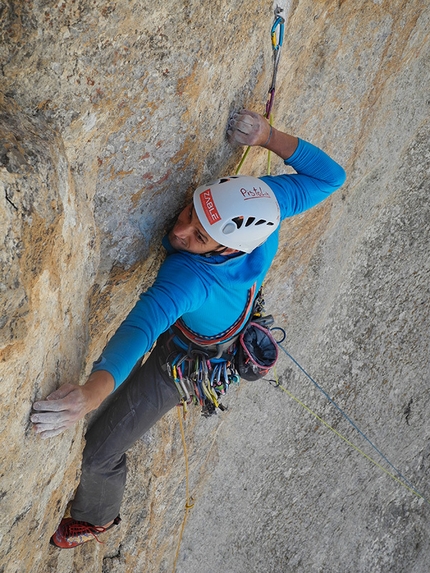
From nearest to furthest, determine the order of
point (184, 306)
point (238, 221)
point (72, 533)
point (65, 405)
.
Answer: point (65, 405)
point (184, 306)
point (238, 221)
point (72, 533)

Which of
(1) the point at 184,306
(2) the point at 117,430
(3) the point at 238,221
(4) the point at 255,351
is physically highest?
(3) the point at 238,221

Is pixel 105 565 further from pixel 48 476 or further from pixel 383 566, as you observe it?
pixel 383 566

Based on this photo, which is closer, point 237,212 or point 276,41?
point 237,212

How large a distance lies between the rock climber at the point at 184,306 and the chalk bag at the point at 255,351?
0.13m

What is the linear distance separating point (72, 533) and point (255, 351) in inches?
76.5

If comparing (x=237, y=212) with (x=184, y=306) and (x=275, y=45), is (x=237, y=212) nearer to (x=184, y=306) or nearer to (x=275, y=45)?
(x=184, y=306)

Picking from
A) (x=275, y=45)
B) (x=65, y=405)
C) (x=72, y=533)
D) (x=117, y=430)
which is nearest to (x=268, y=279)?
(x=117, y=430)

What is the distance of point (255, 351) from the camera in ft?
12.8

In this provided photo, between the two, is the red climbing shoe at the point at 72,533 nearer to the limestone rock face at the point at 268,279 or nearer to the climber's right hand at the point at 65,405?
the limestone rock face at the point at 268,279

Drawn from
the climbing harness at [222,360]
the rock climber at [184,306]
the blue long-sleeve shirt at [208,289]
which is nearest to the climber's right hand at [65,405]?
the rock climber at [184,306]

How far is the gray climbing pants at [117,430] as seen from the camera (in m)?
4.16

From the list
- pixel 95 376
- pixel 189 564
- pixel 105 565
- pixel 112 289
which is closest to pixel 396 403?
pixel 189 564

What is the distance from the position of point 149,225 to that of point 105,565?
3493mm

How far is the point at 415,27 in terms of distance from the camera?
5.53 meters
